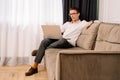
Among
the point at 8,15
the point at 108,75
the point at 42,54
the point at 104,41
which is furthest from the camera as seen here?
the point at 8,15

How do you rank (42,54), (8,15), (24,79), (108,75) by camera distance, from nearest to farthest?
(108,75) < (24,79) < (42,54) < (8,15)

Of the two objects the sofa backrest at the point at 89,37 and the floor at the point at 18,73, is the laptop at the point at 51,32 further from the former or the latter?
the floor at the point at 18,73

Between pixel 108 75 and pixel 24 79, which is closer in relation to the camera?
pixel 108 75

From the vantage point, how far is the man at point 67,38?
3254mm

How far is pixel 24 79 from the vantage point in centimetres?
302

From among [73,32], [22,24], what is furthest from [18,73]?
[73,32]

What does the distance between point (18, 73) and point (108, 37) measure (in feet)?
5.18

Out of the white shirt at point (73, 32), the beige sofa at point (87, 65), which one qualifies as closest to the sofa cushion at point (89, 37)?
the white shirt at point (73, 32)

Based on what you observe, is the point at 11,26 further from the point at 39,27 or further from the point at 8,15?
the point at 39,27

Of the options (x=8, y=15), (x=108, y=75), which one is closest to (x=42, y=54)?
(x=8, y=15)

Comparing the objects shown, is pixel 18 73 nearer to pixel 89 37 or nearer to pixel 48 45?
pixel 48 45

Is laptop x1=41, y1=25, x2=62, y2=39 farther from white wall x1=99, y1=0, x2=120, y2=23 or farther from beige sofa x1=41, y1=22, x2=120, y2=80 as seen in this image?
beige sofa x1=41, y1=22, x2=120, y2=80

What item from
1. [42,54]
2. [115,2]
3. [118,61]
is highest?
[115,2]

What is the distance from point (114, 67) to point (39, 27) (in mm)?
2344
